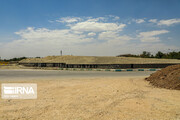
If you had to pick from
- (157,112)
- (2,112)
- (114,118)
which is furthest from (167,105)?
(2,112)

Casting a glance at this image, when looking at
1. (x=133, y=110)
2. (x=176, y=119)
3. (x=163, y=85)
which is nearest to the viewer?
(x=176, y=119)

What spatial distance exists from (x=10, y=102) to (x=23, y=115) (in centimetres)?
222

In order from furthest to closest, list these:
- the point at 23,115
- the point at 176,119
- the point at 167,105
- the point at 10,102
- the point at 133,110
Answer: the point at 10,102 → the point at 167,105 → the point at 133,110 → the point at 23,115 → the point at 176,119

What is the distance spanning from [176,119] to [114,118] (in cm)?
223

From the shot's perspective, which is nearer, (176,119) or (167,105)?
(176,119)

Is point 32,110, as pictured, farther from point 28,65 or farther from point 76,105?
point 28,65

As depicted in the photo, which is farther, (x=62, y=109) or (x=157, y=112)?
(x=62, y=109)

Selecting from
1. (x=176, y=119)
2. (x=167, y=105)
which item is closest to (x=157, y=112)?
(x=176, y=119)

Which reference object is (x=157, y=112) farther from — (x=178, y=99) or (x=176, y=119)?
(x=178, y=99)

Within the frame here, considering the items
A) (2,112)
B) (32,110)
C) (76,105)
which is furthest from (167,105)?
(2,112)

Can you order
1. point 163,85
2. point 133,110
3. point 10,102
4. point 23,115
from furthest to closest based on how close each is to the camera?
point 163,85 → point 10,102 → point 133,110 → point 23,115

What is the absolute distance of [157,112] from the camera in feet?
18.5

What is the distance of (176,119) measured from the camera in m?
5.00

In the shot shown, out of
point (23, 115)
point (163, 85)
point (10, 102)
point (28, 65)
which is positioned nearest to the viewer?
point (23, 115)
